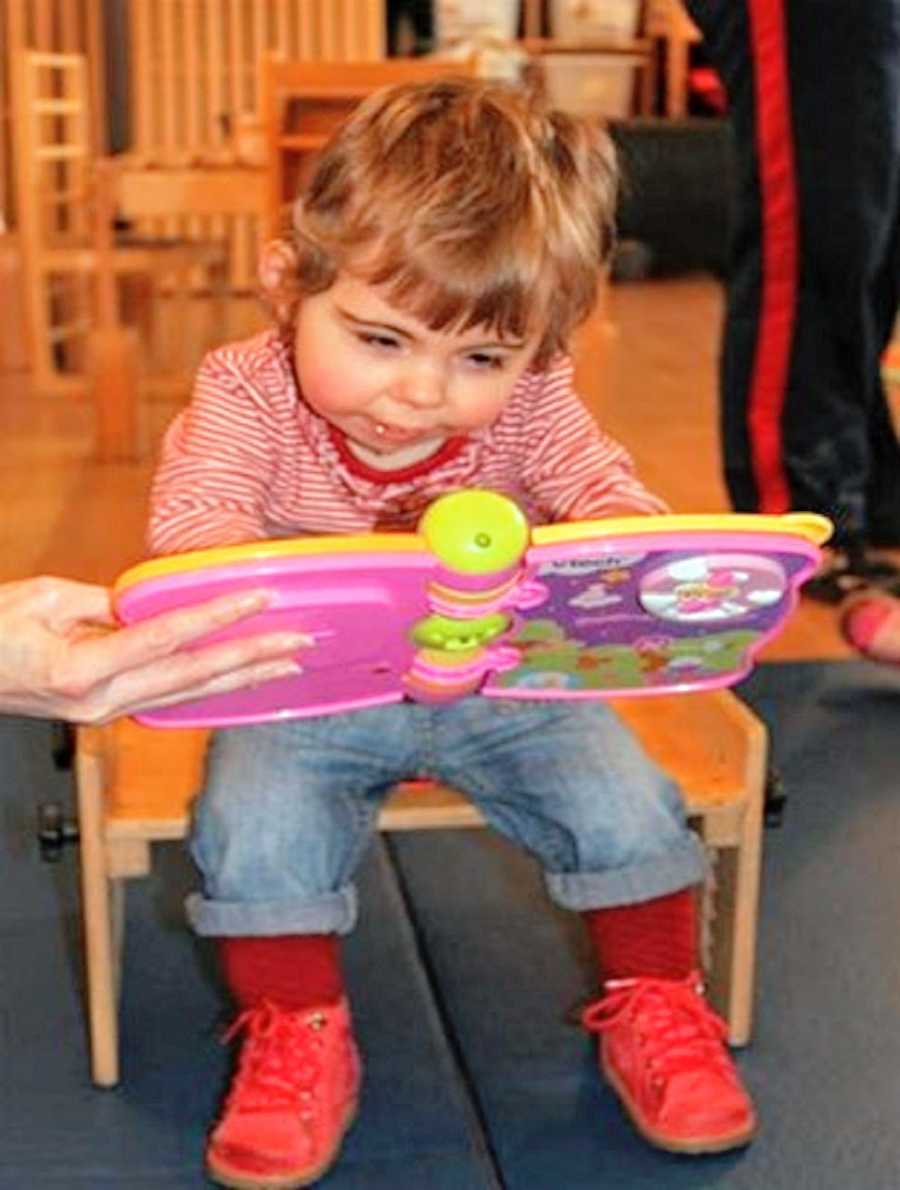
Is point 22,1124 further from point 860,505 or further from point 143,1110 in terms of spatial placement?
point 860,505

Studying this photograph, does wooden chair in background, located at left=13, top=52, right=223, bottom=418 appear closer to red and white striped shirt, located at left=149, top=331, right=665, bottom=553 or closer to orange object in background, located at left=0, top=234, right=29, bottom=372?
orange object in background, located at left=0, top=234, right=29, bottom=372

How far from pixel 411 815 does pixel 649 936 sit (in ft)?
0.46

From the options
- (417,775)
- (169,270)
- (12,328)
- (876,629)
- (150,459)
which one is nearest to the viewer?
(417,775)

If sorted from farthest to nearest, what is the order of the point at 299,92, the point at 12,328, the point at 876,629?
1. the point at 12,328
2. the point at 299,92
3. the point at 876,629

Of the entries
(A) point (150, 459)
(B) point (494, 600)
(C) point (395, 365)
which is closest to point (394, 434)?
(C) point (395, 365)

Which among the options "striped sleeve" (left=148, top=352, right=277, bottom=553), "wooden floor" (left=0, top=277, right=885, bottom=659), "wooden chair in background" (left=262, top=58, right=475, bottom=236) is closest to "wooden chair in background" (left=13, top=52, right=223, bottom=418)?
"wooden floor" (left=0, top=277, right=885, bottom=659)

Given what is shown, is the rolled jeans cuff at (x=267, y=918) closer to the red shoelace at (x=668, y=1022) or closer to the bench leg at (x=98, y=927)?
the bench leg at (x=98, y=927)

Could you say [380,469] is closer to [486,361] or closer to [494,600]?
[486,361]

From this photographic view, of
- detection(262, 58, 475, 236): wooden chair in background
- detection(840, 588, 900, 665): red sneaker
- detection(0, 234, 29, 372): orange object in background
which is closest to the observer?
detection(840, 588, 900, 665): red sneaker

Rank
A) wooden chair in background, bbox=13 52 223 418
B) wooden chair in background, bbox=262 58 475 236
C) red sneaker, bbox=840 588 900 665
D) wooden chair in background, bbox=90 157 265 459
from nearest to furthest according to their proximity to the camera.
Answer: red sneaker, bbox=840 588 900 665 → wooden chair in background, bbox=90 157 265 459 → wooden chair in background, bbox=262 58 475 236 → wooden chair in background, bbox=13 52 223 418

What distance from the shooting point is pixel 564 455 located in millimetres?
1080

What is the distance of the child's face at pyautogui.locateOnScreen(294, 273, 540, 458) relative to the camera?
0.93 m

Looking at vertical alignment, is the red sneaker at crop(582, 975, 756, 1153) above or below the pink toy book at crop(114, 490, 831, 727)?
below

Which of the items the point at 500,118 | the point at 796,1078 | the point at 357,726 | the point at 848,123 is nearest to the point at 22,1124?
the point at 357,726
